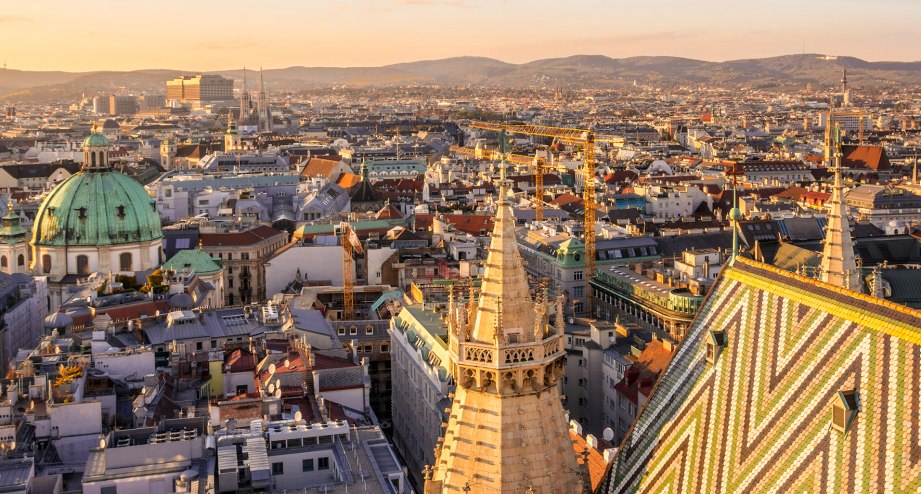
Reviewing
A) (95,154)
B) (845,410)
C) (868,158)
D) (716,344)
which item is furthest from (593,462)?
(868,158)

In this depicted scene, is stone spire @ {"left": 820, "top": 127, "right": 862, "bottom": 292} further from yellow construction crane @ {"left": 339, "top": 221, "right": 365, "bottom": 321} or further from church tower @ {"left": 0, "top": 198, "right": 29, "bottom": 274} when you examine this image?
church tower @ {"left": 0, "top": 198, "right": 29, "bottom": 274}

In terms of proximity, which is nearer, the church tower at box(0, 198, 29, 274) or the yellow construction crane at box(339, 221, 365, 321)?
the yellow construction crane at box(339, 221, 365, 321)

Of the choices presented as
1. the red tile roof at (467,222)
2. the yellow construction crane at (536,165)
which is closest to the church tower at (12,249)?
the red tile roof at (467,222)

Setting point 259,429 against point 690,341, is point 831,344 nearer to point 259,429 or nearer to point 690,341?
point 690,341

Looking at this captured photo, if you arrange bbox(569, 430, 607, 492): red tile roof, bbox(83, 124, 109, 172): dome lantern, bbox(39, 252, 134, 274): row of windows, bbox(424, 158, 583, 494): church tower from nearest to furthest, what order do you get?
bbox(424, 158, 583, 494): church tower
bbox(569, 430, 607, 492): red tile roof
bbox(39, 252, 134, 274): row of windows
bbox(83, 124, 109, 172): dome lantern

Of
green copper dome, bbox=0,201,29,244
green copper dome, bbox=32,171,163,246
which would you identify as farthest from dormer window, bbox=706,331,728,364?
green copper dome, bbox=0,201,29,244

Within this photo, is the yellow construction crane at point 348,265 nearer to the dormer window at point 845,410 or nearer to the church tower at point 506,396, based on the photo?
the church tower at point 506,396
